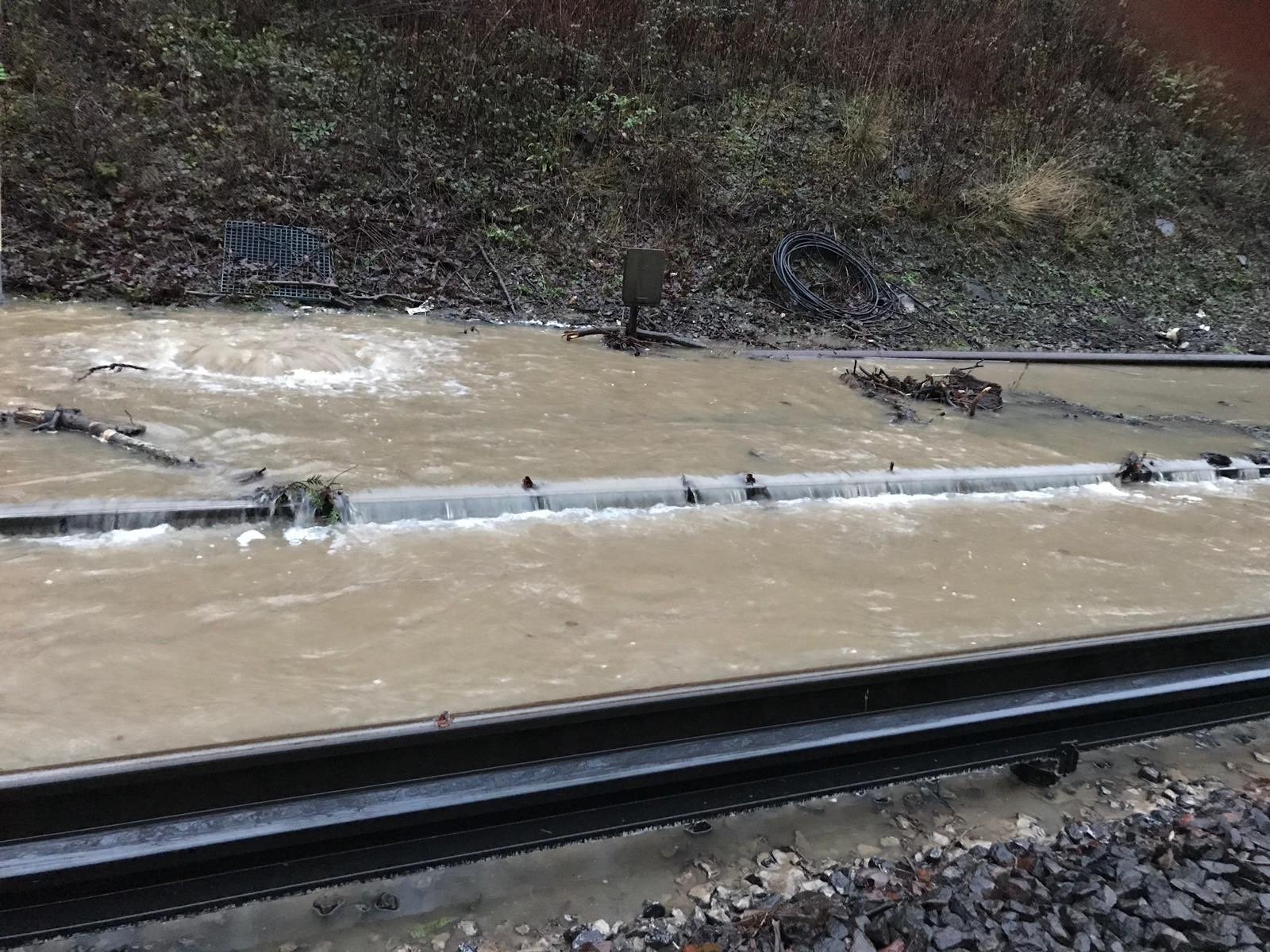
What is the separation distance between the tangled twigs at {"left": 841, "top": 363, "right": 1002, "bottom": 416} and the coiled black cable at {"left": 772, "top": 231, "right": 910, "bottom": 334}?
3.02m

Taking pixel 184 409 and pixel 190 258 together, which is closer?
pixel 184 409

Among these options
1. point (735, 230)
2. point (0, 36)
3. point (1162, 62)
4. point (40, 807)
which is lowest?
point (40, 807)

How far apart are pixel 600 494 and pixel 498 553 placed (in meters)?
0.87

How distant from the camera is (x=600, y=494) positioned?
4.80 meters

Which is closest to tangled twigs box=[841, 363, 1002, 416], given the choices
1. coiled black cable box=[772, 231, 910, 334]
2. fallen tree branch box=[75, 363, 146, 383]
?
coiled black cable box=[772, 231, 910, 334]

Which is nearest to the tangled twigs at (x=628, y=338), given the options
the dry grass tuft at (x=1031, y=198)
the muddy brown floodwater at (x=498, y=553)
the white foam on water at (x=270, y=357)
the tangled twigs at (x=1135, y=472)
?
the muddy brown floodwater at (x=498, y=553)

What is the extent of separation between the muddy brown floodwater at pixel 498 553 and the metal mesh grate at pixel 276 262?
5.67ft

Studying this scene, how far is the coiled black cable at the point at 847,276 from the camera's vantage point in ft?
37.4

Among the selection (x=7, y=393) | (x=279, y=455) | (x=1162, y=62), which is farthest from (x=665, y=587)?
(x=1162, y=62)

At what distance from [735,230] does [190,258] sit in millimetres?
7347

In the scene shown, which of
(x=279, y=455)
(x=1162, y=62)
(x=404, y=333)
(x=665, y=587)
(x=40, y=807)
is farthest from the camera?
(x=1162, y=62)

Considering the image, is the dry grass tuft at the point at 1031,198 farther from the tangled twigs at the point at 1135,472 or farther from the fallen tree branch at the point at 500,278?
the tangled twigs at the point at 1135,472

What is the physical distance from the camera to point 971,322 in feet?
39.5

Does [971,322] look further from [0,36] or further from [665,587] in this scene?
[0,36]
